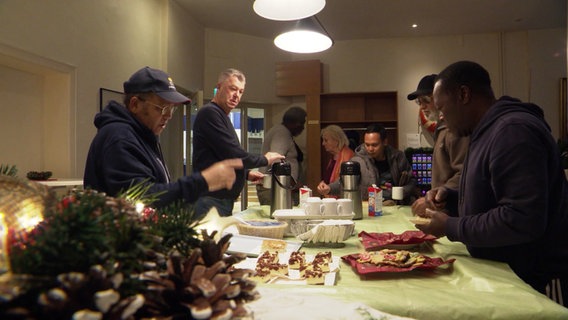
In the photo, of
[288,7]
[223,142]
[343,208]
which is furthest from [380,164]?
[343,208]

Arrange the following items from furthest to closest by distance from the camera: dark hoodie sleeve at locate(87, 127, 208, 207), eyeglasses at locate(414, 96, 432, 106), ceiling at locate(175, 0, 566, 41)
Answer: ceiling at locate(175, 0, 566, 41)
eyeglasses at locate(414, 96, 432, 106)
dark hoodie sleeve at locate(87, 127, 208, 207)

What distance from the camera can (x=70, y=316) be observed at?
0.40m

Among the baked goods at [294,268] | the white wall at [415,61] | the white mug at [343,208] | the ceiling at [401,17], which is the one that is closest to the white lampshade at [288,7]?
the white mug at [343,208]

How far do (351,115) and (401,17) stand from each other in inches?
71.0

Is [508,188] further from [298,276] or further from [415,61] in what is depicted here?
[415,61]

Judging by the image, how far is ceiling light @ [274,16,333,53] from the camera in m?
2.90

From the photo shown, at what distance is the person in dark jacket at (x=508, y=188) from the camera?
1197 mm

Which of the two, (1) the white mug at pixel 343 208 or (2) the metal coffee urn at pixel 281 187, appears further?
(2) the metal coffee urn at pixel 281 187

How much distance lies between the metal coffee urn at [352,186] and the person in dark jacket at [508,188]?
718 mm

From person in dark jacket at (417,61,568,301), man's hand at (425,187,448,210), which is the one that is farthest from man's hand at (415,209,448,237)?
man's hand at (425,187,448,210)

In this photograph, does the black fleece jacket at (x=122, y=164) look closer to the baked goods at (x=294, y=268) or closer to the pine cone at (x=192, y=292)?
the baked goods at (x=294, y=268)

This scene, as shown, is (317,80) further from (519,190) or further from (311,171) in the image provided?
(519,190)

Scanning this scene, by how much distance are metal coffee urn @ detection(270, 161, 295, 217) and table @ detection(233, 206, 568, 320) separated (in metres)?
0.99

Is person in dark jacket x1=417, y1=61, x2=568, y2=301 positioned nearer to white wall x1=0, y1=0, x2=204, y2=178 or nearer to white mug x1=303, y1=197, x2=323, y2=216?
white mug x1=303, y1=197, x2=323, y2=216
